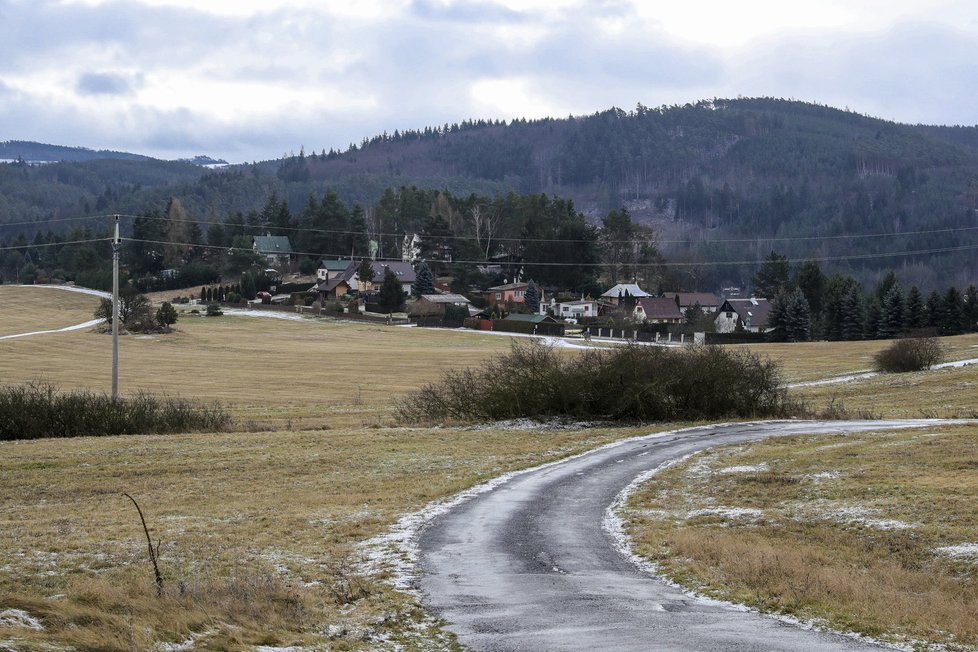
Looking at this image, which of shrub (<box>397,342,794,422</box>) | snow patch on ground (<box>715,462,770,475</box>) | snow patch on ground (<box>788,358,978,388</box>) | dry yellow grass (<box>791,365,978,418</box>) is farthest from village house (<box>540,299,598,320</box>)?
snow patch on ground (<box>715,462,770,475</box>)

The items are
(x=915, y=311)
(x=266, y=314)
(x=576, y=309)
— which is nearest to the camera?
(x=915, y=311)

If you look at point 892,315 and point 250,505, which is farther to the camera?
point 892,315

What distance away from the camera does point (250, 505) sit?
21562 mm

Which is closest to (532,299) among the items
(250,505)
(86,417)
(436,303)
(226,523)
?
(436,303)

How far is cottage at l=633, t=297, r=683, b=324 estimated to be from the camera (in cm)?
13350

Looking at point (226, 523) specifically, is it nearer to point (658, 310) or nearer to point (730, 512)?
point (730, 512)

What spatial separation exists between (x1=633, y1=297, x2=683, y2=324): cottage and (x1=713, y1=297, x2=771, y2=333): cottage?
5.58 metres

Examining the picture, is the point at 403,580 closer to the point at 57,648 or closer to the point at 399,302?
the point at 57,648

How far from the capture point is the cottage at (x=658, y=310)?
134 meters

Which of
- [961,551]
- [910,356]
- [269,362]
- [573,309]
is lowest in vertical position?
[269,362]

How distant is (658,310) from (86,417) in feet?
345

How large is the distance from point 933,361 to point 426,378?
3168 cm

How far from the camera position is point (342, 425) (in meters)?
40.3

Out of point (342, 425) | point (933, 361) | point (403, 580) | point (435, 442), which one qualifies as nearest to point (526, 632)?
point (403, 580)
